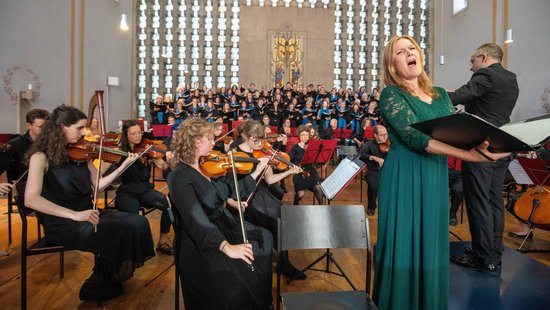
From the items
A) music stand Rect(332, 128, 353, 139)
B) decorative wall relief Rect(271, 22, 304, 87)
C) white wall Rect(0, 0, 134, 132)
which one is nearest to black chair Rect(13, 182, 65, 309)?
white wall Rect(0, 0, 134, 132)

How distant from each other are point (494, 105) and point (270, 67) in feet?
47.3

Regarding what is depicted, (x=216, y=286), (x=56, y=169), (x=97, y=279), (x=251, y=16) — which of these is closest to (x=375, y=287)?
(x=216, y=286)

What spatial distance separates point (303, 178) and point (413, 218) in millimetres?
3046

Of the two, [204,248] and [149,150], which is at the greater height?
[149,150]

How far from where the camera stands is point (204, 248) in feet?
6.21

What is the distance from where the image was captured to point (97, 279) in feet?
8.18

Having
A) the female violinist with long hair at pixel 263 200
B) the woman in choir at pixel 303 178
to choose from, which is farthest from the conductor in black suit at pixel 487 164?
the woman in choir at pixel 303 178

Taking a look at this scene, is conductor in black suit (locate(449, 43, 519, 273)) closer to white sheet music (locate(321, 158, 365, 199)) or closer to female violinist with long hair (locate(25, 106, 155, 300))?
white sheet music (locate(321, 158, 365, 199))

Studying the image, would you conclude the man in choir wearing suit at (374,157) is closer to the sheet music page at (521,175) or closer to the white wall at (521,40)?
the sheet music page at (521,175)

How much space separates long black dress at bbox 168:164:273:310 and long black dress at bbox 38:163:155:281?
2.09 feet

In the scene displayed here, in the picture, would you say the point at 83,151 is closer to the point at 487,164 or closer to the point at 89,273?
the point at 89,273

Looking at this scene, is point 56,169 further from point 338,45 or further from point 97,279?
point 338,45

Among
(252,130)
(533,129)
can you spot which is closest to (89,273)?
(252,130)

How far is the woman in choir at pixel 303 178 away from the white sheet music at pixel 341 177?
4.60 feet
